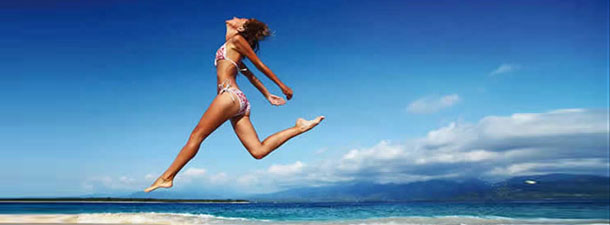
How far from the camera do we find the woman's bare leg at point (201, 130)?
434 centimetres

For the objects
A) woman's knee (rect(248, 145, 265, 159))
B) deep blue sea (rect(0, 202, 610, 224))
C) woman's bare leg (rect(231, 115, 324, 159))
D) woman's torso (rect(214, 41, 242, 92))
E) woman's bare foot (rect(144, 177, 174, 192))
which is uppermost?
woman's torso (rect(214, 41, 242, 92))

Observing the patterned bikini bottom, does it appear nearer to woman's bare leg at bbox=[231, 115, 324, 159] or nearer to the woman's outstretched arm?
woman's bare leg at bbox=[231, 115, 324, 159]

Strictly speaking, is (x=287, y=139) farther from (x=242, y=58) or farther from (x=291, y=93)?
(x=242, y=58)

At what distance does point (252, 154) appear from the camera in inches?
178

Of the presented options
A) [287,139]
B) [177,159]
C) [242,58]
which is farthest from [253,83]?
[177,159]

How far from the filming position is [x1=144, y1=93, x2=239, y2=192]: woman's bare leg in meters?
4.34

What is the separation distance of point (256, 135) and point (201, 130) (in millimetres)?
493

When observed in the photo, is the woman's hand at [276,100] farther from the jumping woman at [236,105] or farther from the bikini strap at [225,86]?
the bikini strap at [225,86]

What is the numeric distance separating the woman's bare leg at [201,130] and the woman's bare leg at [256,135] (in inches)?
9.0

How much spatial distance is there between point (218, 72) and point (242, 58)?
0.25 m

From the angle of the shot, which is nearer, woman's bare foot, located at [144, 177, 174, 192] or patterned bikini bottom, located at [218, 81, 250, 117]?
woman's bare foot, located at [144, 177, 174, 192]

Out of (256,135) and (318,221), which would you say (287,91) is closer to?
(256,135)

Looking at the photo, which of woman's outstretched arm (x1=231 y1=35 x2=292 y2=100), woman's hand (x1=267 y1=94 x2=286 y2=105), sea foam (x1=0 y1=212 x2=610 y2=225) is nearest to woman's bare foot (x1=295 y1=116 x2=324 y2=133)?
woman's hand (x1=267 y1=94 x2=286 y2=105)

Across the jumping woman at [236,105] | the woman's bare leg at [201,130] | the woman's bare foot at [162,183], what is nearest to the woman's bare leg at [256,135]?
the jumping woman at [236,105]
